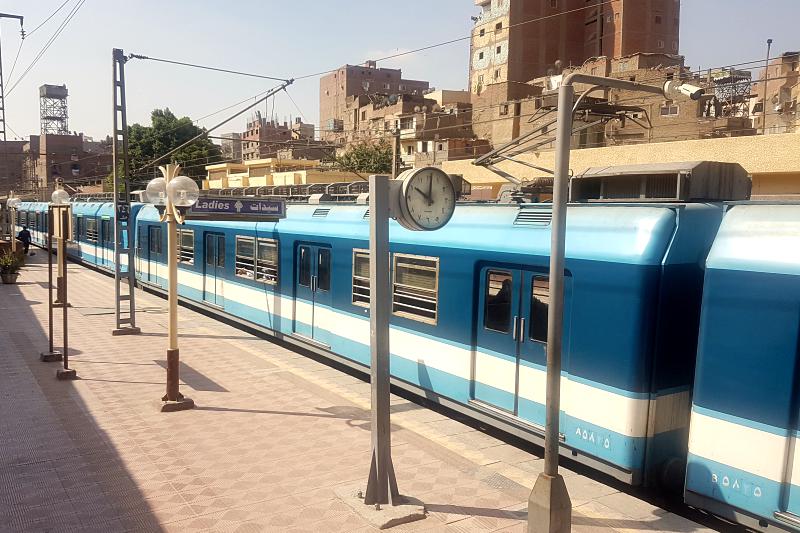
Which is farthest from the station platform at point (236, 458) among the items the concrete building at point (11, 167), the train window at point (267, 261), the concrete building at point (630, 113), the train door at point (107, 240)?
the concrete building at point (11, 167)

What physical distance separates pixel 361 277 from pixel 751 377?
6.46 m

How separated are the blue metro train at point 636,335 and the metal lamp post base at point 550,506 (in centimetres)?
124

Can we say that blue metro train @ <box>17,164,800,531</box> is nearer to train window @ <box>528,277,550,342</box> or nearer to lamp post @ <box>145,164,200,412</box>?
train window @ <box>528,277,550,342</box>

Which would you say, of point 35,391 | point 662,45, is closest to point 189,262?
point 35,391

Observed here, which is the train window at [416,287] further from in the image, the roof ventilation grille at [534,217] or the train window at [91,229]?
the train window at [91,229]

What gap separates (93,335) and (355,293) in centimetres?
725

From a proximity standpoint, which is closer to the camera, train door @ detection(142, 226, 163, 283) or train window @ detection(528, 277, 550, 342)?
train window @ detection(528, 277, 550, 342)

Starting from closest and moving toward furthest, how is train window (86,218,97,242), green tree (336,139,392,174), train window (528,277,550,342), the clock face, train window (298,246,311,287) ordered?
the clock face, train window (528,277,550,342), train window (298,246,311,287), train window (86,218,97,242), green tree (336,139,392,174)

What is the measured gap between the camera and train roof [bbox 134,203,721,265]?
22.0ft

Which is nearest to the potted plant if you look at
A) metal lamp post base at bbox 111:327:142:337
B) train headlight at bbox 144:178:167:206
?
metal lamp post base at bbox 111:327:142:337

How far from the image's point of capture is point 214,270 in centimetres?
1706

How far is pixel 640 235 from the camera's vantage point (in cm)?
677

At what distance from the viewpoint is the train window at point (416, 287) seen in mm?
9469

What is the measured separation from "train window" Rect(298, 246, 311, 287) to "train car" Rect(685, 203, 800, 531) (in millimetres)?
7945
